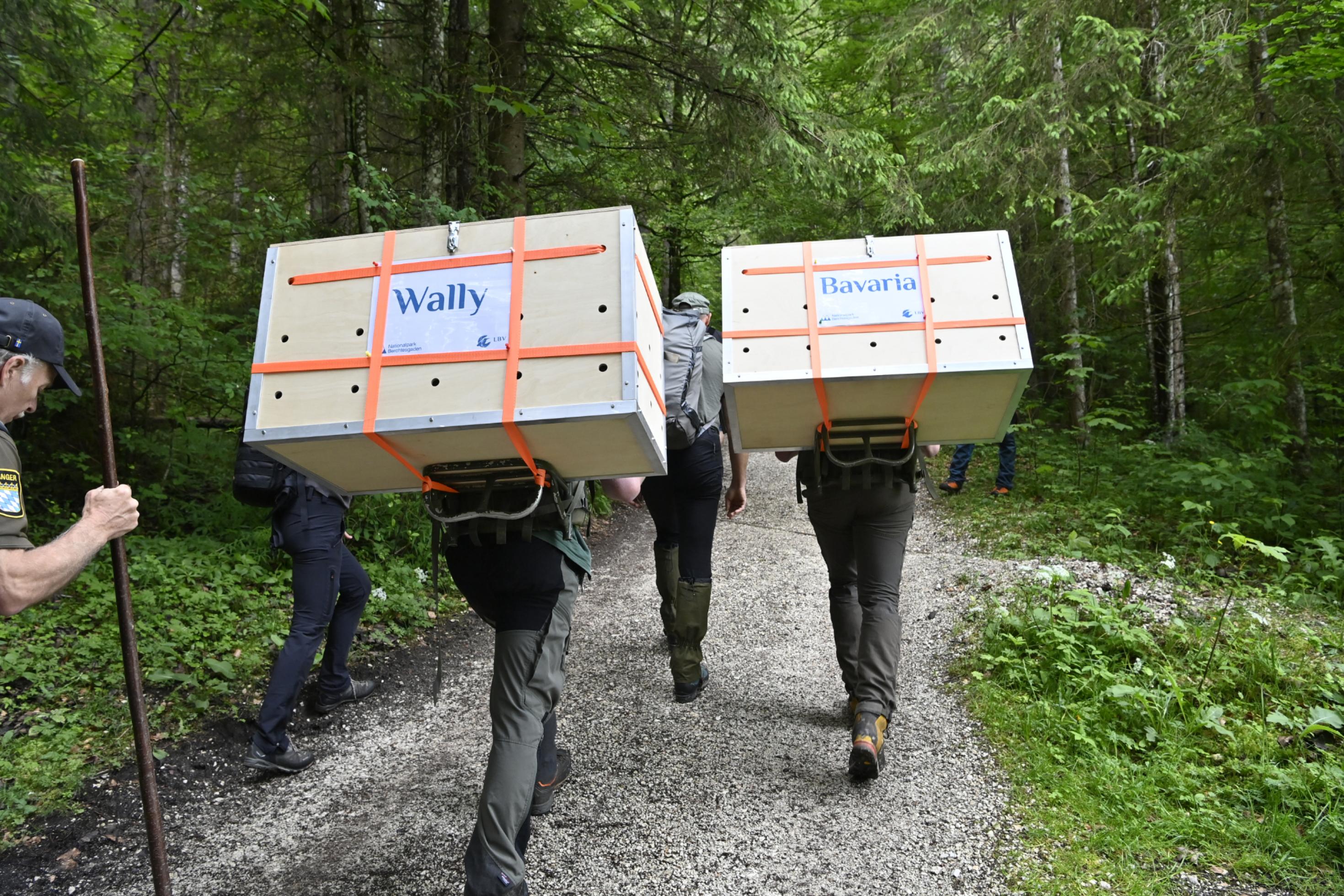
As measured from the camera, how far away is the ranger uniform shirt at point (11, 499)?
7.25 ft

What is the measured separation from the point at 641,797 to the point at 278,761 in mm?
1867

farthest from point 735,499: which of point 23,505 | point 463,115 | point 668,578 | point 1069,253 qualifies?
point 1069,253

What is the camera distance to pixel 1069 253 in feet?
38.0

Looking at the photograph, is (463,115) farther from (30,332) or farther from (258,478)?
(30,332)

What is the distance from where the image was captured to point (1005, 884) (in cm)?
293

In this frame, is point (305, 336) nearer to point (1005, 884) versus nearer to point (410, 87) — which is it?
point (1005, 884)

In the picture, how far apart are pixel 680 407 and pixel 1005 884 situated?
254cm

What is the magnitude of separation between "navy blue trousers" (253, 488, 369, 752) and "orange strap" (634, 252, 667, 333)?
2152mm

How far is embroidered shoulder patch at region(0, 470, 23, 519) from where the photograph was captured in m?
2.20

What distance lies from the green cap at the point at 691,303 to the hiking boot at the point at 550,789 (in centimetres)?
251

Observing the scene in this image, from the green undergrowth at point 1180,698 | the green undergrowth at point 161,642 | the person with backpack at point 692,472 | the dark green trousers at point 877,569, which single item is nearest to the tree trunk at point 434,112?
the green undergrowth at point 161,642

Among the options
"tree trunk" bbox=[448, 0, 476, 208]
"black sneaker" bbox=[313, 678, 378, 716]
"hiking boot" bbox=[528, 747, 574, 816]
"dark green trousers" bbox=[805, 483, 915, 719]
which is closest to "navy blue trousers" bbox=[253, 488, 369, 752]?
"black sneaker" bbox=[313, 678, 378, 716]

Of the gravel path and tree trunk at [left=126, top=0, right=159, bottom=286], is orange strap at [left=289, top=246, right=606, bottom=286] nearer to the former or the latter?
the gravel path

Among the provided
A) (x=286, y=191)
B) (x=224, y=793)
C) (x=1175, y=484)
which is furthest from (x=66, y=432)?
(x=1175, y=484)
